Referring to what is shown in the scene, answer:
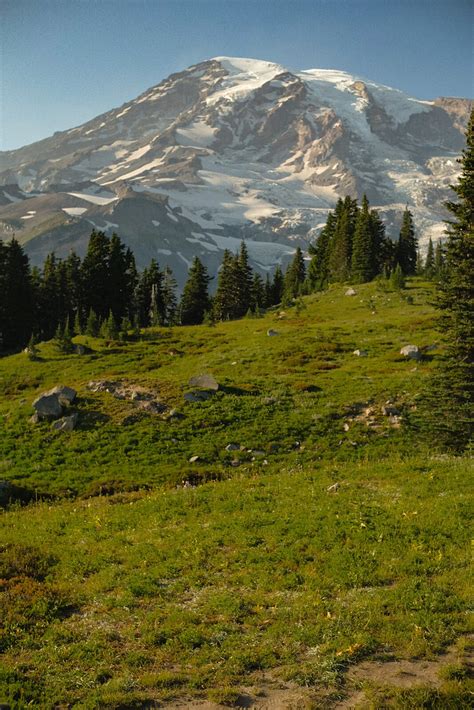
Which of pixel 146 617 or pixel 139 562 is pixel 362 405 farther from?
pixel 146 617

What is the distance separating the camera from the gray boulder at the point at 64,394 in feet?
109

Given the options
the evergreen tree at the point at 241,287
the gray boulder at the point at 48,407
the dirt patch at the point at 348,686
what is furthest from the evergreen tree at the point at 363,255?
the dirt patch at the point at 348,686

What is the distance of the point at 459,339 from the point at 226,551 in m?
17.7

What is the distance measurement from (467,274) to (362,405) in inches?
411

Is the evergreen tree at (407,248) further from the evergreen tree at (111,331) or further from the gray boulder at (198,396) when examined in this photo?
the gray boulder at (198,396)

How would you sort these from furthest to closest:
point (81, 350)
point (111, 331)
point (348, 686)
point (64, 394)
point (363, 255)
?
1. point (363, 255)
2. point (111, 331)
3. point (81, 350)
4. point (64, 394)
5. point (348, 686)

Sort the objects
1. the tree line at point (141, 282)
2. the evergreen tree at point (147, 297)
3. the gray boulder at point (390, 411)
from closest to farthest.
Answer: the gray boulder at point (390, 411) → the tree line at point (141, 282) → the evergreen tree at point (147, 297)

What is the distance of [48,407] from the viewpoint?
3206 centimetres

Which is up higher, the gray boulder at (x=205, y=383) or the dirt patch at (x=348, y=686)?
the gray boulder at (x=205, y=383)

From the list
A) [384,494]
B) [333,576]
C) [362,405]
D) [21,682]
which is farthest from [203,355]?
[21,682]

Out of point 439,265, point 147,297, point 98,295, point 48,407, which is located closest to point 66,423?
point 48,407

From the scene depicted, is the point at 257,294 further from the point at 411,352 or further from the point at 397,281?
the point at 411,352

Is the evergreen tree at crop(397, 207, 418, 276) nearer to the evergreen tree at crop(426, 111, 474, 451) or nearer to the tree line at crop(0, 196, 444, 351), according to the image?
the tree line at crop(0, 196, 444, 351)

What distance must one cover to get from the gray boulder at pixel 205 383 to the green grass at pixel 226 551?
1.96 metres
